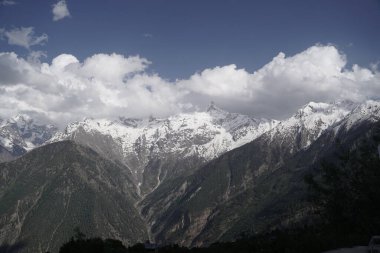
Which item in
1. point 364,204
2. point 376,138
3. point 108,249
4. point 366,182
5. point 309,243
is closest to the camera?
point 309,243

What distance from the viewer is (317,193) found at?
106 m

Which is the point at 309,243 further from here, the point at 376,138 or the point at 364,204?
the point at 376,138

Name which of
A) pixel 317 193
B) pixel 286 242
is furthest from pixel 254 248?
pixel 317 193

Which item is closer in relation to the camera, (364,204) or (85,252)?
(85,252)

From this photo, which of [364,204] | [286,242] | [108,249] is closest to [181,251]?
[108,249]

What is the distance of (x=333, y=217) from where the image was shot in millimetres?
93438

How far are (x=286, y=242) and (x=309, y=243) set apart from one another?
132 inches

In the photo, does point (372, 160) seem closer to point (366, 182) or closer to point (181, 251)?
point (366, 182)

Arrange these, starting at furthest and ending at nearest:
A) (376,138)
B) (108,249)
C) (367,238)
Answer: (376,138) → (108,249) → (367,238)

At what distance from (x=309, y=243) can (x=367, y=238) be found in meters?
8.32

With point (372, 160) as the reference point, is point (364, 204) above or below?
below

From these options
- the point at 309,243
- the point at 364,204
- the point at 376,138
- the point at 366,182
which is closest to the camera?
the point at 309,243

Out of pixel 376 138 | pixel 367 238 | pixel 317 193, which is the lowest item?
→ pixel 367 238

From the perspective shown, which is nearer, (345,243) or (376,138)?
(345,243)
